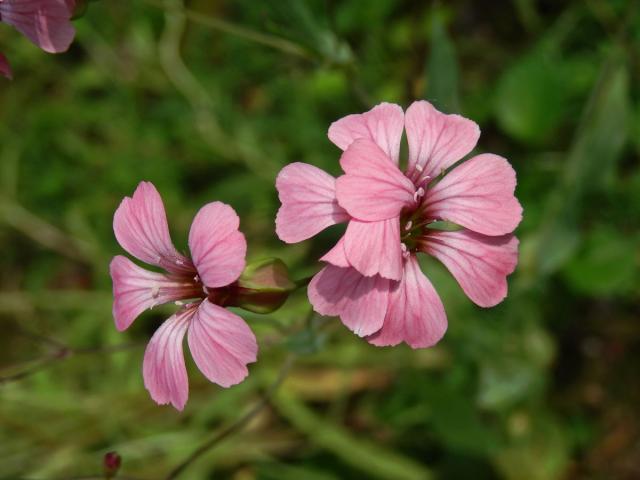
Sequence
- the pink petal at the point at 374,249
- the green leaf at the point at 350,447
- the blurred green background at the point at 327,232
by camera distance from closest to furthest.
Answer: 1. the pink petal at the point at 374,249
2. the blurred green background at the point at 327,232
3. the green leaf at the point at 350,447

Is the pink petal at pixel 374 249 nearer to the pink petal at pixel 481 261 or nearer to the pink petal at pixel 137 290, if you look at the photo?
the pink petal at pixel 481 261

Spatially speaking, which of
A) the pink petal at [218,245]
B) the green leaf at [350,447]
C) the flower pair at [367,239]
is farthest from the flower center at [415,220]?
the green leaf at [350,447]

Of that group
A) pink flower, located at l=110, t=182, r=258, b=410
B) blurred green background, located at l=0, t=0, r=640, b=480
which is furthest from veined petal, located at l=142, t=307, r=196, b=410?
blurred green background, located at l=0, t=0, r=640, b=480

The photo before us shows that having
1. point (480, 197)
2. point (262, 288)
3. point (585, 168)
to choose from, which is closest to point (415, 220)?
point (480, 197)

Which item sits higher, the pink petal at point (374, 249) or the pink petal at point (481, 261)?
the pink petal at point (374, 249)

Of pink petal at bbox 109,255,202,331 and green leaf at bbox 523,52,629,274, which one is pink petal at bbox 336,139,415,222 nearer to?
pink petal at bbox 109,255,202,331

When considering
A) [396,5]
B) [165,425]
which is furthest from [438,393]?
[396,5]

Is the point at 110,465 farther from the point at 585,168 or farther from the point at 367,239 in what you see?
the point at 585,168
